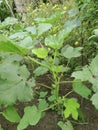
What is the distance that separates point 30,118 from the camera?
6.63ft

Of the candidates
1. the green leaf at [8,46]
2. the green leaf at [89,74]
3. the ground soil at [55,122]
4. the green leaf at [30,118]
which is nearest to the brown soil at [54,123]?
the ground soil at [55,122]

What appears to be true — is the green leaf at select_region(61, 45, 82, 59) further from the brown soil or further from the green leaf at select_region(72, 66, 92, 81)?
the brown soil

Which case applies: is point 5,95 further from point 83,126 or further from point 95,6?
point 95,6

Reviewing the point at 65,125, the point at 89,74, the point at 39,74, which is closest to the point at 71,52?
the point at 39,74

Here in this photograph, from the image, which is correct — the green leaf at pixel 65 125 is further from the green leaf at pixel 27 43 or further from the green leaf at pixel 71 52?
the green leaf at pixel 27 43

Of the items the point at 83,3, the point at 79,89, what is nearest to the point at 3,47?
the point at 79,89

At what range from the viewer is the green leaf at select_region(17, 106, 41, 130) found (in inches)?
78.1

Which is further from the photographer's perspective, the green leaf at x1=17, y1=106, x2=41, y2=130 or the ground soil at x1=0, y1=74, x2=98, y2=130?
the ground soil at x1=0, y1=74, x2=98, y2=130

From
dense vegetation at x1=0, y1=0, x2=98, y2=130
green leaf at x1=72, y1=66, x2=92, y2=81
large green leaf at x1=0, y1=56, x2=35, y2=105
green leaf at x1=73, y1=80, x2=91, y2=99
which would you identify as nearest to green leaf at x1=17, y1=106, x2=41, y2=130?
dense vegetation at x1=0, y1=0, x2=98, y2=130

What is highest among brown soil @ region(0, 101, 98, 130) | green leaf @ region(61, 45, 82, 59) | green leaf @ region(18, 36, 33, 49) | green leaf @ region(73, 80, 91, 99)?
green leaf @ region(18, 36, 33, 49)

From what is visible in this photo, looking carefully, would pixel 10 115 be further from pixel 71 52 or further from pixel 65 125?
pixel 71 52

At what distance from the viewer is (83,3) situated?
9.27 feet

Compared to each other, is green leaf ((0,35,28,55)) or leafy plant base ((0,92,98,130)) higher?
green leaf ((0,35,28,55))

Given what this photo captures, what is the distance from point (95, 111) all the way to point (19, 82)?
26.2 inches
